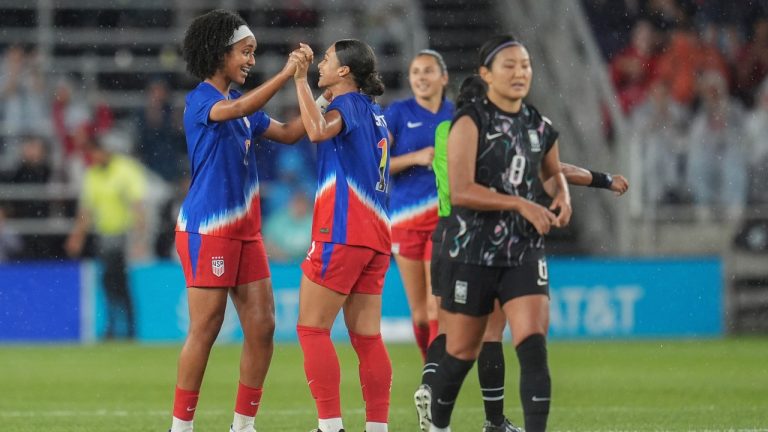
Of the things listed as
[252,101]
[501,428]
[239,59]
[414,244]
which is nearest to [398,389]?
[414,244]

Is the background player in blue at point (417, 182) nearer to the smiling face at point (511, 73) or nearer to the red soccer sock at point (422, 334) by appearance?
the red soccer sock at point (422, 334)

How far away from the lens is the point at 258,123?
7656 millimetres

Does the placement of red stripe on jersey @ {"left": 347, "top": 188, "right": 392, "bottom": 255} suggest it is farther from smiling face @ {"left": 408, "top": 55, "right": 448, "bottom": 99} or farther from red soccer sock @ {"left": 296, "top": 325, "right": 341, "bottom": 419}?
smiling face @ {"left": 408, "top": 55, "right": 448, "bottom": 99}

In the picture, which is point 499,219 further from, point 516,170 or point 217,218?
point 217,218

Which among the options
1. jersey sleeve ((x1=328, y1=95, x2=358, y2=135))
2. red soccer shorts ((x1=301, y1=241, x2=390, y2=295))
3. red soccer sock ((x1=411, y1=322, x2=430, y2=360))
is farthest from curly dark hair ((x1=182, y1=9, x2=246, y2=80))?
red soccer sock ((x1=411, y1=322, x2=430, y2=360))

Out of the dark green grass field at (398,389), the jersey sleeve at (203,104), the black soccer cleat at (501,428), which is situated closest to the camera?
the jersey sleeve at (203,104)

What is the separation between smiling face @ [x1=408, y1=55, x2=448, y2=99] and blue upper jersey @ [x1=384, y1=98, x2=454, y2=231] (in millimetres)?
127

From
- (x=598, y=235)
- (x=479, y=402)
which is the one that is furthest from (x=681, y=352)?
(x=479, y=402)

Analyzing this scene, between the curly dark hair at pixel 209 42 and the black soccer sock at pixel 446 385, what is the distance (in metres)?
2.10

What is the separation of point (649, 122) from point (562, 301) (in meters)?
3.22

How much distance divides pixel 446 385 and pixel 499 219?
93 cm

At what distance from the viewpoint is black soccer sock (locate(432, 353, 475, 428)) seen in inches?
271

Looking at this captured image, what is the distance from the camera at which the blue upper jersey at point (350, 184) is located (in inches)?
289

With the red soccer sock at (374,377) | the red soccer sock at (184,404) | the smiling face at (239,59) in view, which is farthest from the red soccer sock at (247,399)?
the smiling face at (239,59)
